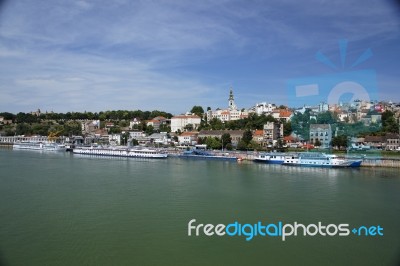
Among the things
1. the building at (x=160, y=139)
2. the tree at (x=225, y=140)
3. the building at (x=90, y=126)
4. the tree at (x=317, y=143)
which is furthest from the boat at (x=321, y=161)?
the building at (x=90, y=126)

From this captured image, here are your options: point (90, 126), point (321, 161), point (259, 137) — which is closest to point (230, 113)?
point (259, 137)

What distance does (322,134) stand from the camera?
901 cm

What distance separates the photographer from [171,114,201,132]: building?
1613 cm

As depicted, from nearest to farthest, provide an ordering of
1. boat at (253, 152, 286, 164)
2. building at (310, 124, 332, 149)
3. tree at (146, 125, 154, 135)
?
boat at (253, 152, 286, 164), building at (310, 124, 332, 149), tree at (146, 125, 154, 135)

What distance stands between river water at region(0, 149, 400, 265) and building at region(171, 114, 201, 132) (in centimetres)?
1110

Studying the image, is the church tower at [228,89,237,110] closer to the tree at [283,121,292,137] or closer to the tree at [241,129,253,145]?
the tree at [283,121,292,137]

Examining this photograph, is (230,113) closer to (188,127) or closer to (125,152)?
(188,127)

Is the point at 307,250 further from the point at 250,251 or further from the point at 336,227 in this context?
the point at 336,227

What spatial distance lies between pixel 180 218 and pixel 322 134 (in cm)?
683

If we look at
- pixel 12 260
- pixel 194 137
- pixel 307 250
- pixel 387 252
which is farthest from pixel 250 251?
pixel 194 137

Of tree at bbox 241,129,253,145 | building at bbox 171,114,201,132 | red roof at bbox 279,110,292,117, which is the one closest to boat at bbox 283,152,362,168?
tree at bbox 241,129,253,145

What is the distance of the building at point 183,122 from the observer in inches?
635

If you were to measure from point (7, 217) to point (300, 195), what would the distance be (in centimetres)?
274

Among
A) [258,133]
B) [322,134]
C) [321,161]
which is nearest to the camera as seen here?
[321,161]
